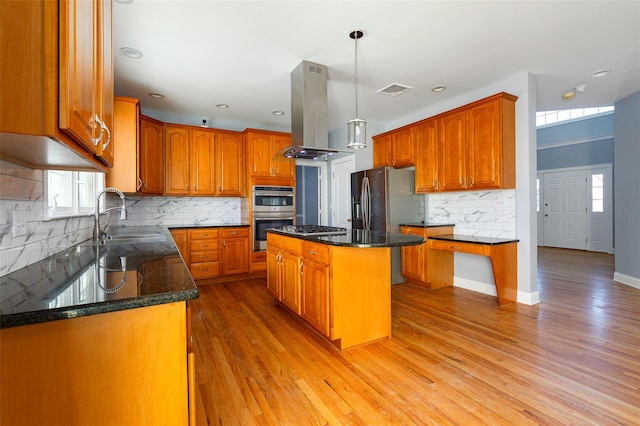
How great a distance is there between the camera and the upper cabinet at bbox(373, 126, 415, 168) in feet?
14.9

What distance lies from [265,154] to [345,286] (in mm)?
3226

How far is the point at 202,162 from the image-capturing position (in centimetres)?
478

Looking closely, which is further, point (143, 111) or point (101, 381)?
point (143, 111)

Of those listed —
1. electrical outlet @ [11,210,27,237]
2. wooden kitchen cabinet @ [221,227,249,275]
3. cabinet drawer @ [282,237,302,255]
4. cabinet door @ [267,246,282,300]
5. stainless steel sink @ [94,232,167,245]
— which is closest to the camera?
electrical outlet @ [11,210,27,237]

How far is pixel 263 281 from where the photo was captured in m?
4.76

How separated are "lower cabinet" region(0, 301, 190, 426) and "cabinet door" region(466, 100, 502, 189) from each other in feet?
11.6

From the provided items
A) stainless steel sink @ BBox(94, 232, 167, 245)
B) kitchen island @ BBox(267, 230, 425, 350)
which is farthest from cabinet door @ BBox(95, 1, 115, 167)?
kitchen island @ BBox(267, 230, 425, 350)

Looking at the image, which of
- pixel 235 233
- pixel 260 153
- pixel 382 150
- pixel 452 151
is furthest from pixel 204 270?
pixel 452 151

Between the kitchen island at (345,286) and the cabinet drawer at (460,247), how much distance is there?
1.41 meters

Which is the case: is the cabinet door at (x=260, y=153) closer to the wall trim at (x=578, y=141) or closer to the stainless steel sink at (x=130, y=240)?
the stainless steel sink at (x=130, y=240)

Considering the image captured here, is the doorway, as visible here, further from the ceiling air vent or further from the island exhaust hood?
the island exhaust hood

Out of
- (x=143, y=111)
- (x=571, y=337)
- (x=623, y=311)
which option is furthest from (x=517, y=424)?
(x=143, y=111)

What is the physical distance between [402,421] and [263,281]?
11.2ft

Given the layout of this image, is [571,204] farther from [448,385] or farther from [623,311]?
[448,385]
